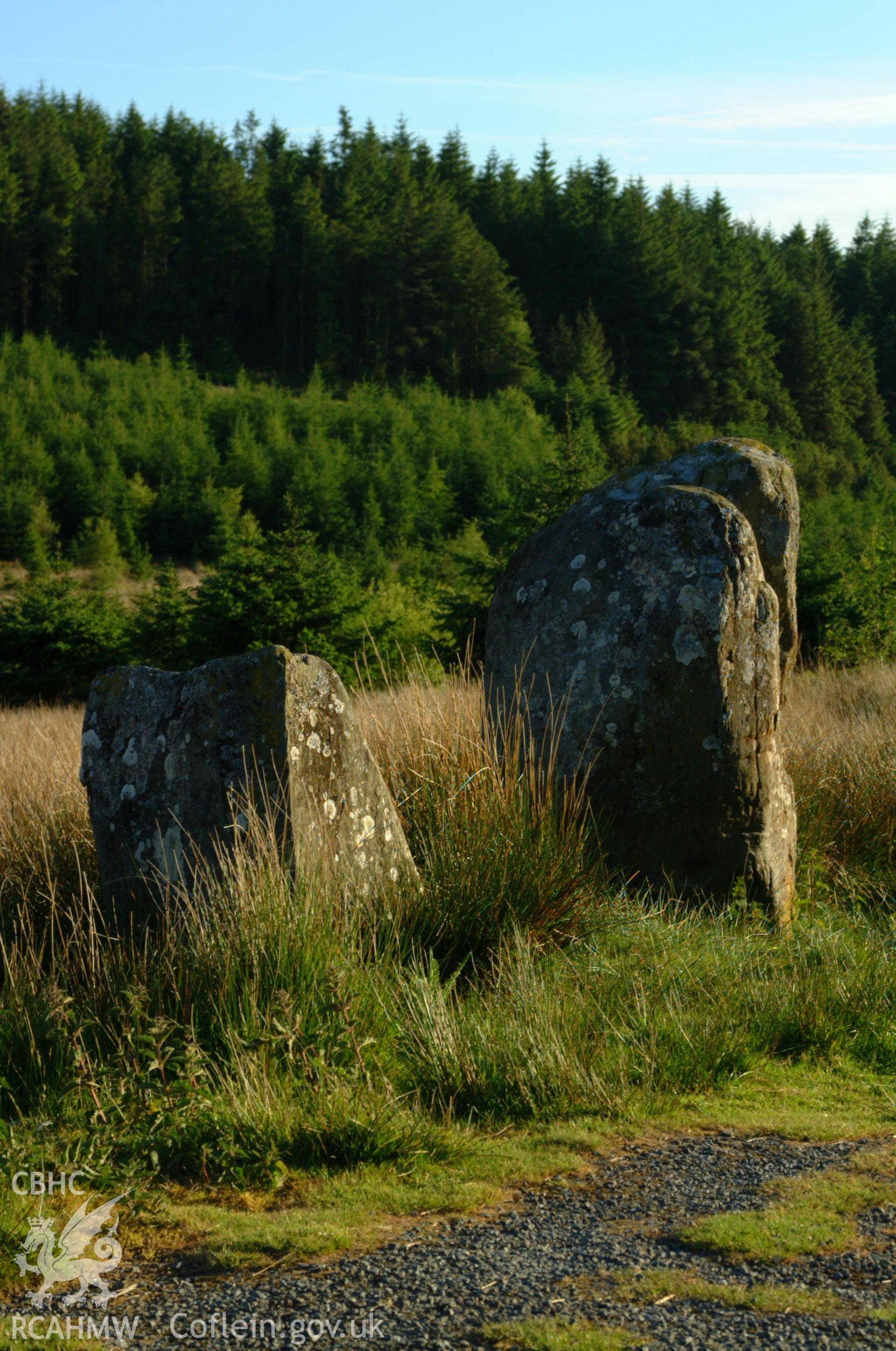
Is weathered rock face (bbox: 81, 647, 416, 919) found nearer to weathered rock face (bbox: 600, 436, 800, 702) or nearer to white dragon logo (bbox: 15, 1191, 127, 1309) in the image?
white dragon logo (bbox: 15, 1191, 127, 1309)

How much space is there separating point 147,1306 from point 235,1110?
2.77ft

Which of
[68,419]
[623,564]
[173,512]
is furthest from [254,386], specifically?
[623,564]

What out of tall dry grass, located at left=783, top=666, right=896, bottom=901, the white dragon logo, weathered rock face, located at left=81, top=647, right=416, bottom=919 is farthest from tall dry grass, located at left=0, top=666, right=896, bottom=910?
the white dragon logo

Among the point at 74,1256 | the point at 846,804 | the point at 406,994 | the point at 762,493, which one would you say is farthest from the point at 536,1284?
the point at 762,493

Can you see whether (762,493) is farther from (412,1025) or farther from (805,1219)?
(805,1219)

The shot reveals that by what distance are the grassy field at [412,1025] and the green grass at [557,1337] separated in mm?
581

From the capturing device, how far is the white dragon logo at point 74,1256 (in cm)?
272

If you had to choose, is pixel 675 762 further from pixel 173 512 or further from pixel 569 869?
pixel 173 512

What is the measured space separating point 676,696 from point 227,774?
8.35 feet

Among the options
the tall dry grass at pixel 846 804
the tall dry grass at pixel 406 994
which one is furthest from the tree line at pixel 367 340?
the tall dry grass at pixel 406 994

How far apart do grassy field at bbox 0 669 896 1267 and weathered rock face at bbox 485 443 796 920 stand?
296 mm

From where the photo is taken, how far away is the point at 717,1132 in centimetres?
368

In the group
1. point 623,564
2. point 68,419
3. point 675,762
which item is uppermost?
point 68,419

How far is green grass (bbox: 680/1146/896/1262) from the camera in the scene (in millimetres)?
2832
